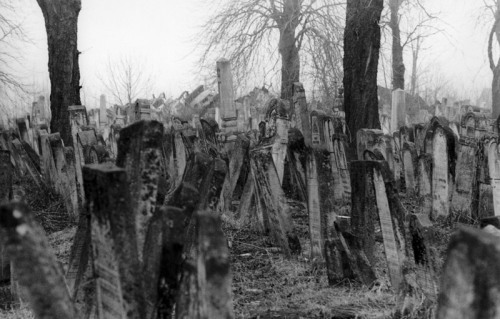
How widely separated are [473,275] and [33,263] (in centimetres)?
128

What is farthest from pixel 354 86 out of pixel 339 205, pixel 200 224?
pixel 200 224

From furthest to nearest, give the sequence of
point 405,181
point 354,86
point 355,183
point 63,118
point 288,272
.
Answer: point 63,118
point 354,86
point 405,181
point 288,272
point 355,183

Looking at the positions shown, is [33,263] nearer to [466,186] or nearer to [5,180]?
[5,180]

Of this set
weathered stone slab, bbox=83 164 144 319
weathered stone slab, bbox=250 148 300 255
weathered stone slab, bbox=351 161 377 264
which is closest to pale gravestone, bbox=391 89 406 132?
weathered stone slab, bbox=250 148 300 255

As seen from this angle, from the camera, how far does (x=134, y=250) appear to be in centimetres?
190

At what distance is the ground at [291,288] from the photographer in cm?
329

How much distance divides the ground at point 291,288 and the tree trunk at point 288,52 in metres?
14.1

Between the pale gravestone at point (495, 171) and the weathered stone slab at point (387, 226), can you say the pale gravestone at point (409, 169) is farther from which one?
the weathered stone slab at point (387, 226)

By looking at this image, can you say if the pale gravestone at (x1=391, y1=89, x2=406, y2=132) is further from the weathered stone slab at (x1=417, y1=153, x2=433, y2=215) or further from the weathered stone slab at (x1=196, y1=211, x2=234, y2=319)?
the weathered stone slab at (x1=196, y1=211, x2=234, y2=319)

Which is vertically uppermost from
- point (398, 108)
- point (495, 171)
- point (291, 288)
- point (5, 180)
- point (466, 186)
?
point (398, 108)

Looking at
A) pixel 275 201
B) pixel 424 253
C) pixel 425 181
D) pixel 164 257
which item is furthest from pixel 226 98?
pixel 164 257

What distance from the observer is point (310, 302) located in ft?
11.5

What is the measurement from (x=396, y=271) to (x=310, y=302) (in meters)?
0.57

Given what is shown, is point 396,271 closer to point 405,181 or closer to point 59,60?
point 405,181
